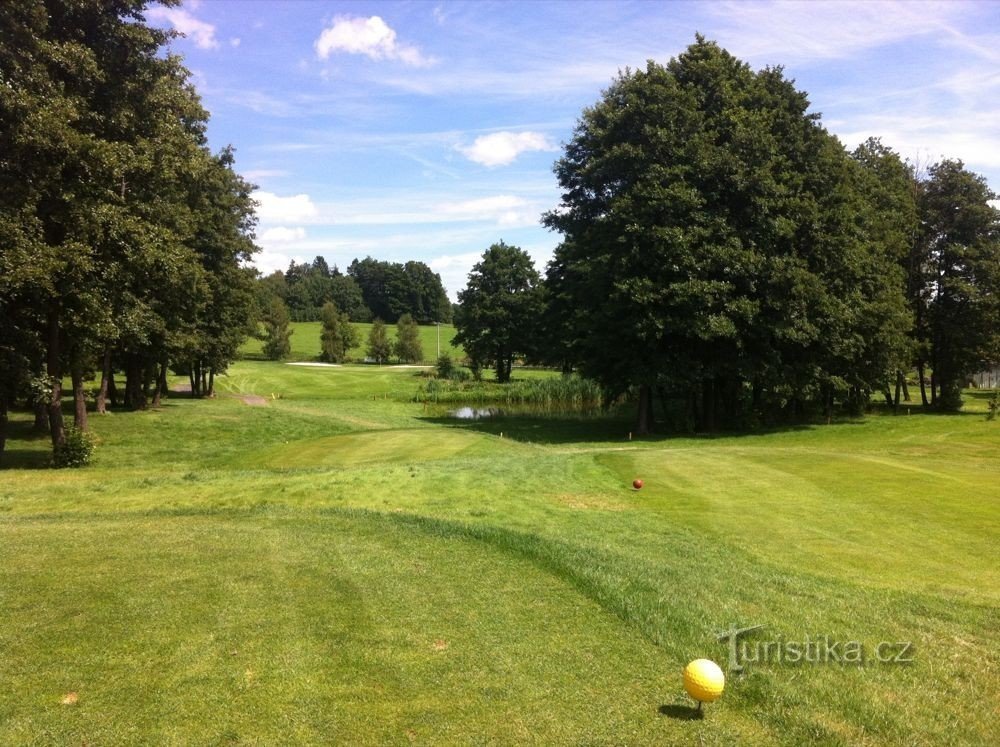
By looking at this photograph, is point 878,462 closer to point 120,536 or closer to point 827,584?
point 827,584

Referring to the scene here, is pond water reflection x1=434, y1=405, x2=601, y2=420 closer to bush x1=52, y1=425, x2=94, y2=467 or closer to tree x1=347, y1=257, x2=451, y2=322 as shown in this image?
bush x1=52, y1=425, x2=94, y2=467

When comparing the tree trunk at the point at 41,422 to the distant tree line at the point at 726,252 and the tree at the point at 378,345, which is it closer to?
the distant tree line at the point at 726,252

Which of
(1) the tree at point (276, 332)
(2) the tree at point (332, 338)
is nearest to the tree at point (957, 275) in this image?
(2) the tree at point (332, 338)

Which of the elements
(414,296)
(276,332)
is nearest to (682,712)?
(276,332)

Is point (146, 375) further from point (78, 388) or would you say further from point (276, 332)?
point (276, 332)

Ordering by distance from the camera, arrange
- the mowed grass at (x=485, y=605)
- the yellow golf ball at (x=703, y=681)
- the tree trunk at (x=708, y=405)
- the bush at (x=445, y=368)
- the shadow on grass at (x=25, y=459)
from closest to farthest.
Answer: the yellow golf ball at (x=703, y=681) → the mowed grass at (x=485, y=605) → the shadow on grass at (x=25, y=459) → the tree trunk at (x=708, y=405) → the bush at (x=445, y=368)

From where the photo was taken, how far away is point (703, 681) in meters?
4.55

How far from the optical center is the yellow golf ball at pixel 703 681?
4543mm

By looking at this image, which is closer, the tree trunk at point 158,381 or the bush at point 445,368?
the tree trunk at point 158,381

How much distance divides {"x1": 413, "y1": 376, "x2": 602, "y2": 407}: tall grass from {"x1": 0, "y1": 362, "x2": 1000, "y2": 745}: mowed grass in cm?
3444

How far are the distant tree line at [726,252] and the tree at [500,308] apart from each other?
34562mm

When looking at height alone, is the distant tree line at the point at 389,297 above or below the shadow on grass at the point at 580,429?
above

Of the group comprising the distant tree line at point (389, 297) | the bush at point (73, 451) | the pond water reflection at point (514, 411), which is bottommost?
the pond water reflection at point (514, 411)

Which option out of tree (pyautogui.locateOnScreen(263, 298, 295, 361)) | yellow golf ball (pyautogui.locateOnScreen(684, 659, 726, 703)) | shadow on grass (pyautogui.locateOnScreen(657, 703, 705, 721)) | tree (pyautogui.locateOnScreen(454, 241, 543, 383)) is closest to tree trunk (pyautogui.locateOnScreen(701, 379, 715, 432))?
shadow on grass (pyautogui.locateOnScreen(657, 703, 705, 721))
